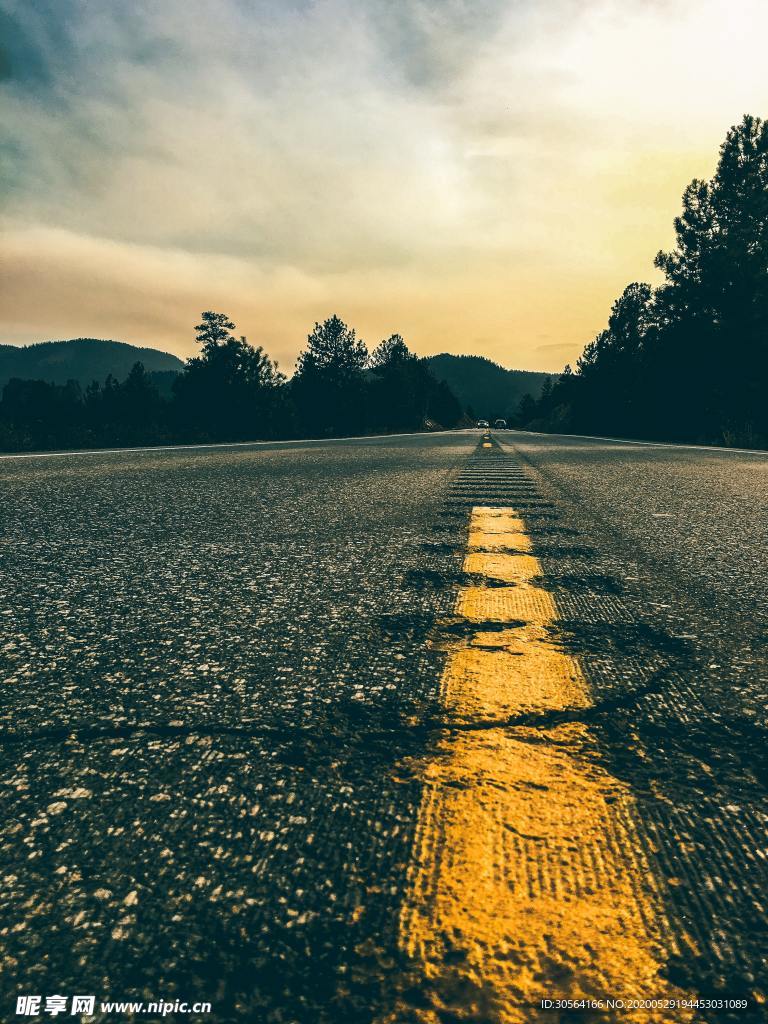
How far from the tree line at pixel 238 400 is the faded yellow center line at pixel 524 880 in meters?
15.8

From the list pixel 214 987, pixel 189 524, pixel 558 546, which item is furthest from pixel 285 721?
pixel 189 524

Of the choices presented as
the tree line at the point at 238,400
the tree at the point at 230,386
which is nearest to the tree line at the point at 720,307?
the tree line at the point at 238,400

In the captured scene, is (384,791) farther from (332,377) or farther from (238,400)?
(332,377)

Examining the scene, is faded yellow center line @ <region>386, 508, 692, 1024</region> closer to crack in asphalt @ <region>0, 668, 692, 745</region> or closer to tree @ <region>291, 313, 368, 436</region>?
crack in asphalt @ <region>0, 668, 692, 745</region>

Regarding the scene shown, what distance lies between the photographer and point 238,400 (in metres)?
53.9

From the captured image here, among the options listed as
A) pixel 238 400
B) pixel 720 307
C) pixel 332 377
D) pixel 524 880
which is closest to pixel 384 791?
pixel 524 880

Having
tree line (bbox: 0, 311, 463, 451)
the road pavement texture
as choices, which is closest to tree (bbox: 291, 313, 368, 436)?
tree line (bbox: 0, 311, 463, 451)

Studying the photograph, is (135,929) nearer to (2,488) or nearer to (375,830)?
(375,830)

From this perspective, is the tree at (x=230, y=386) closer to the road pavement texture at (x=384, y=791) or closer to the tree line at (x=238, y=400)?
the tree line at (x=238, y=400)

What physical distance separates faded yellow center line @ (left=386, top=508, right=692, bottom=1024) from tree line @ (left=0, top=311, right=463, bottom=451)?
15.8 m

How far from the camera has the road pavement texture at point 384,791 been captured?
0.84 meters

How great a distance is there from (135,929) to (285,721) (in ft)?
2.14

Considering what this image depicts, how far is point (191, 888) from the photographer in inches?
38.4

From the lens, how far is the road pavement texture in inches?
33.1
